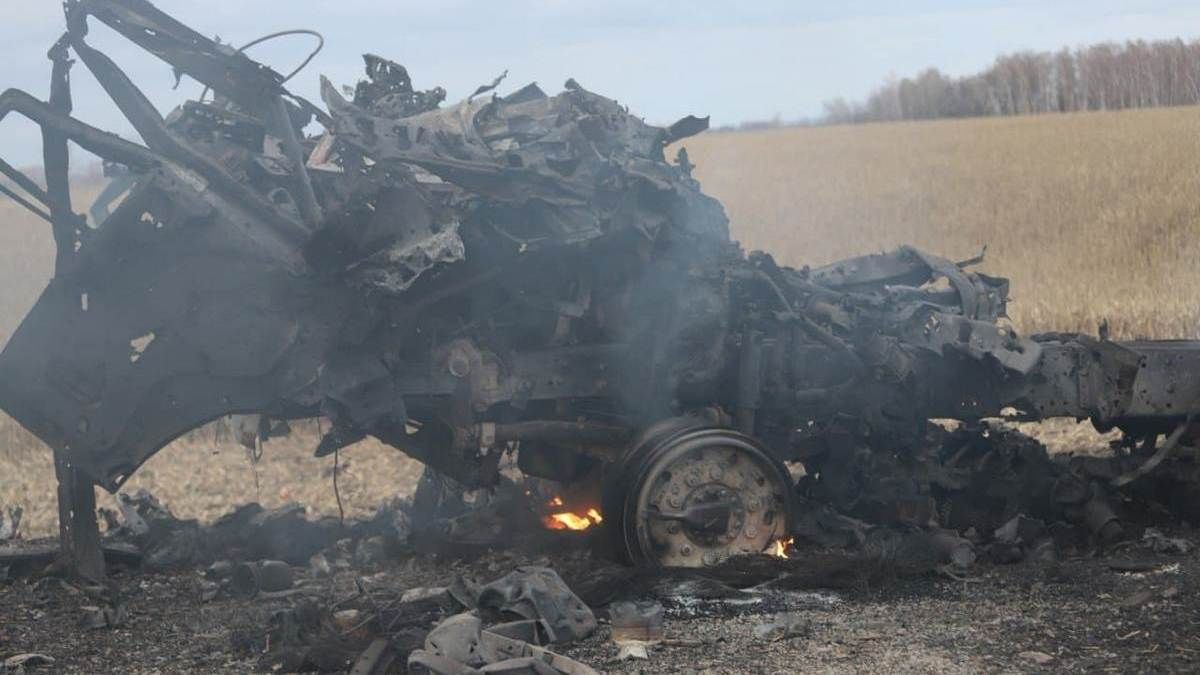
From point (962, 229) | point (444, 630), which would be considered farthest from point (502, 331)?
point (962, 229)

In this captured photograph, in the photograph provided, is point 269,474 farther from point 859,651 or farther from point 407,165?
point 859,651

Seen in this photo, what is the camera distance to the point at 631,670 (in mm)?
6867

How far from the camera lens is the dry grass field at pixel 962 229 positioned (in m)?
13.9

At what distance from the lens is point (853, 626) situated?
24.6 ft

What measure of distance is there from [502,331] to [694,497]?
1473mm

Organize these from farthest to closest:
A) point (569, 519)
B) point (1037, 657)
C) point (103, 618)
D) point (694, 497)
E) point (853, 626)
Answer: point (569, 519)
point (694, 497)
point (103, 618)
point (853, 626)
point (1037, 657)

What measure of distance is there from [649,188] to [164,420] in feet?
9.77

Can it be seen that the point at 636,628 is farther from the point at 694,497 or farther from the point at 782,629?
the point at 694,497

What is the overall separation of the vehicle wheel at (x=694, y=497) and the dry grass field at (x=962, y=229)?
4348mm

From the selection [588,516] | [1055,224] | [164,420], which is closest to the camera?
[164,420]

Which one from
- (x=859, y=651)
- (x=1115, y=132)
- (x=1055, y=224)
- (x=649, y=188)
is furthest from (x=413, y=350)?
(x=1115, y=132)

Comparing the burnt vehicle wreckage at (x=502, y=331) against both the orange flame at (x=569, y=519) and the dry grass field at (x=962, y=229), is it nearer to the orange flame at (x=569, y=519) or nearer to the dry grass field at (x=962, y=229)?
the orange flame at (x=569, y=519)

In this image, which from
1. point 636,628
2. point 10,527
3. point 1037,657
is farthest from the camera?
point 10,527

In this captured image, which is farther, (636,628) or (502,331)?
(502,331)
